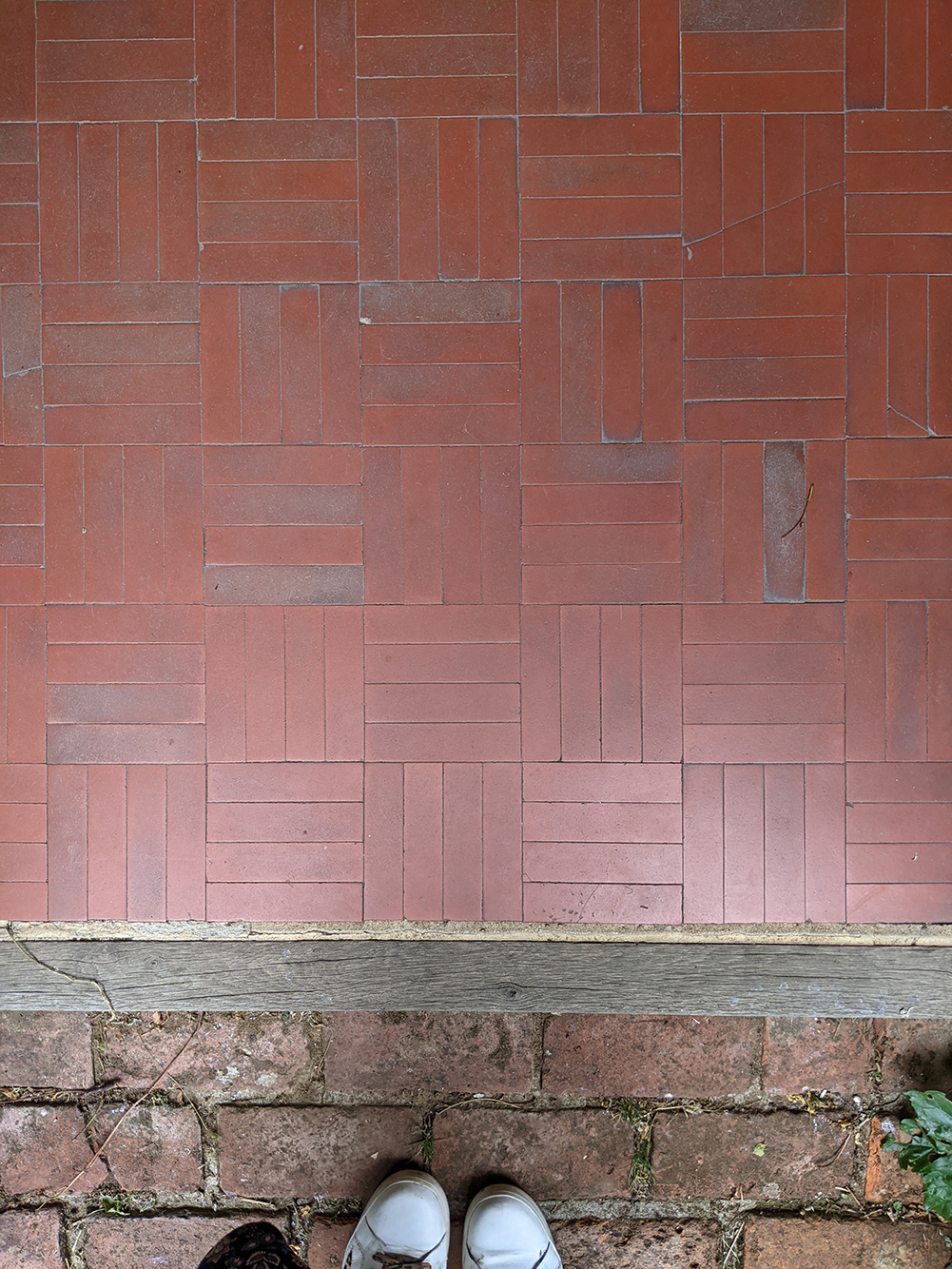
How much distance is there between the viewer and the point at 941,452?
2.32 m

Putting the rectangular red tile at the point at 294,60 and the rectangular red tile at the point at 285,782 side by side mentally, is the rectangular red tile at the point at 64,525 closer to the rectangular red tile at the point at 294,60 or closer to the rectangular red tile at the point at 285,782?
the rectangular red tile at the point at 285,782

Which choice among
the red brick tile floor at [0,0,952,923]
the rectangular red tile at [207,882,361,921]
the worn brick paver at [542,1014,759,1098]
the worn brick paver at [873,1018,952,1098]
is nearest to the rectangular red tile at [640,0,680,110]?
the red brick tile floor at [0,0,952,923]

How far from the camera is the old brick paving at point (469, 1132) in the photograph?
2.40m

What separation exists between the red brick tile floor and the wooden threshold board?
118 mm

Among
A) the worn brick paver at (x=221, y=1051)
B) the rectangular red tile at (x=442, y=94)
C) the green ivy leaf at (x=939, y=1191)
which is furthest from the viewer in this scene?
the worn brick paver at (x=221, y=1051)

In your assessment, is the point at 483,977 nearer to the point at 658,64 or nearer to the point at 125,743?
the point at 125,743

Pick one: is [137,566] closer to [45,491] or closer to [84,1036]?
[45,491]

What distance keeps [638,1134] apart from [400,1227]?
0.81 metres

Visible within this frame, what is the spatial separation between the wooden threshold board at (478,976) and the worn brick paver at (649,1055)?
0.08 metres

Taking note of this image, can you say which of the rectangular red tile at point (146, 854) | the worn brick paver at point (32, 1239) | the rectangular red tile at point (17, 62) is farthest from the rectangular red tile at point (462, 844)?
the rectangular red tile at point (17, 62)

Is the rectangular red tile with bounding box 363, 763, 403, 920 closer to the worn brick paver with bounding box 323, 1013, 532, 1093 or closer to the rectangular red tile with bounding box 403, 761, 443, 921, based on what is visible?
the rectangular red tile with bounding box 403, 761, 443, 921

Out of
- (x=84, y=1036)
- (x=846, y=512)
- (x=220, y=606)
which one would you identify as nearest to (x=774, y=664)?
(x=846, y=512)

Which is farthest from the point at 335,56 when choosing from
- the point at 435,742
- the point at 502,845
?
the point at 502,845

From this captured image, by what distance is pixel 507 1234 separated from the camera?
2.34 meters
